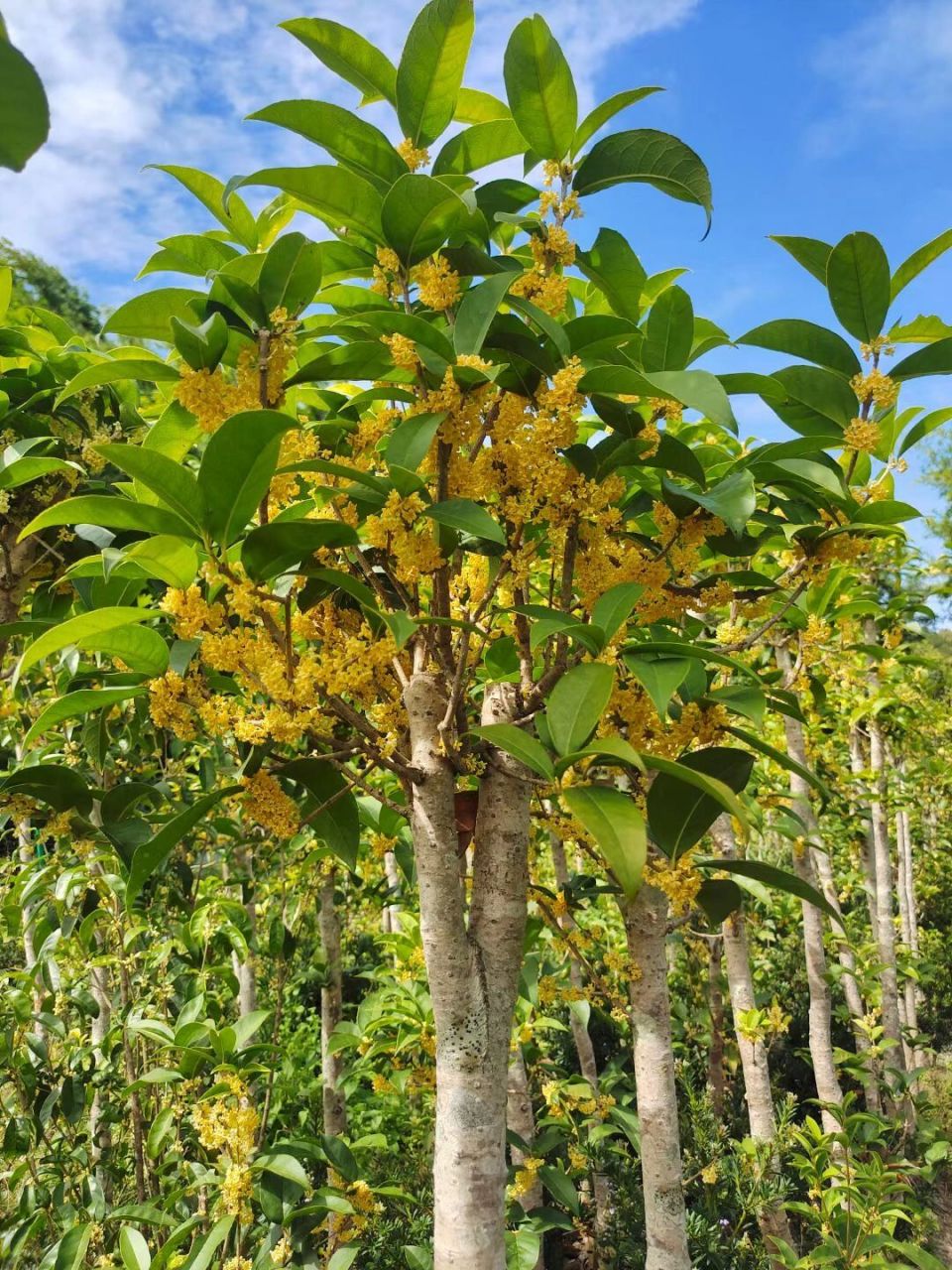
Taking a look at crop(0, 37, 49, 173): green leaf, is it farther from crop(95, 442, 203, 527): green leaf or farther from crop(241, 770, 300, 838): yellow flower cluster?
crop(241, 770, 300, 838): yellow flower cluster

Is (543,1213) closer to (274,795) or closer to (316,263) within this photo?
(274,795)

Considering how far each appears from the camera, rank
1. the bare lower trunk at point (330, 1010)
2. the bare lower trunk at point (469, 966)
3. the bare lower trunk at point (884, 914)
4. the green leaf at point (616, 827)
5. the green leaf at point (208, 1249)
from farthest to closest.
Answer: the bare lower trunk at point (884, 914) → the bare lower trunk at point (330, 1010) → the green leaf at point (208, 1249) → the bare lower trunk at point (469, 966) → the green leaf at point (616, 827)

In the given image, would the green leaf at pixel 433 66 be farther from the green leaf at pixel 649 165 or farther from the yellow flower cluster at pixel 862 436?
the yellow flower cluster at pixel 862 436

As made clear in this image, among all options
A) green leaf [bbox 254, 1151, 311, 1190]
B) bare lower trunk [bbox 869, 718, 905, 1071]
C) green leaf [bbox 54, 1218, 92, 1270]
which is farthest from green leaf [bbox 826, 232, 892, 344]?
bare lower trunk [bbox 869, 718, 905, 1071]

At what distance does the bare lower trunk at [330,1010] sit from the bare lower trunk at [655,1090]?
1014mm

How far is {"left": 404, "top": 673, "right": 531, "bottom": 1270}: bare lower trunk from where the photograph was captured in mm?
994

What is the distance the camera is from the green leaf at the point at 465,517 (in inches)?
34.3

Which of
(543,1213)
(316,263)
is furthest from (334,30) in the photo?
(543,1213)

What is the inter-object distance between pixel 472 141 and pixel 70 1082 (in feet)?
7.76

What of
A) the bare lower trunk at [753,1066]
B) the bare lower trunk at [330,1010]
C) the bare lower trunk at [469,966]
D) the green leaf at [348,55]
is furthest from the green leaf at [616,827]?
the bare lower trunk at [753,1066]

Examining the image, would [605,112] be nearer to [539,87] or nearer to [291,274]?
[539,87]

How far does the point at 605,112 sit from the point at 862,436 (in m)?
0.53

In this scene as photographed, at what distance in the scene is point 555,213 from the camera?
3.52ft

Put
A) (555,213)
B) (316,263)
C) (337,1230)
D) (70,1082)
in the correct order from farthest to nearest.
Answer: (70,1082)
(337,1230)
(555,213)
(316,263)
